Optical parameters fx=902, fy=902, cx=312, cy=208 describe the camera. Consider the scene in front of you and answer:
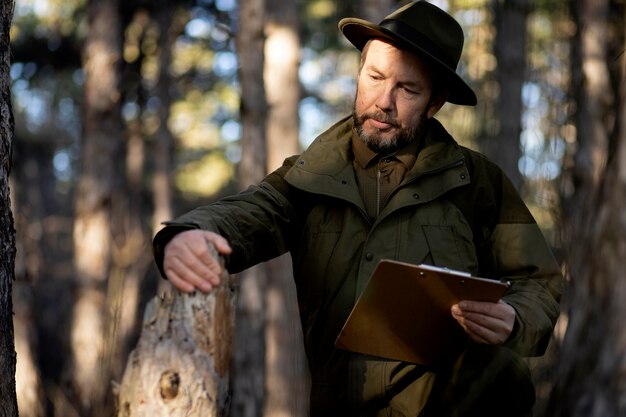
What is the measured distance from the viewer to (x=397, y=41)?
373 centimetres

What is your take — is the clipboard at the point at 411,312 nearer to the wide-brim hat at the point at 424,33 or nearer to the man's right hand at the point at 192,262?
the man's right hand at the point at 192,262

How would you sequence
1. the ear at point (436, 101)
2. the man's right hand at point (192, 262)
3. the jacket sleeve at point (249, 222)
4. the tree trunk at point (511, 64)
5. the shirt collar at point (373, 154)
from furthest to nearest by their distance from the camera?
the tree trunk at point (511, 64)
the ear at point (436, 101)
the shirt collar at point (373, 154)
the jacket sleeve at point (249, 222)
the man's right hand at point (192, 262)

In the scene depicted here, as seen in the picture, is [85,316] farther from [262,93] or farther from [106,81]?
[262,93]

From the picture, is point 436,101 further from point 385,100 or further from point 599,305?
point 599,305

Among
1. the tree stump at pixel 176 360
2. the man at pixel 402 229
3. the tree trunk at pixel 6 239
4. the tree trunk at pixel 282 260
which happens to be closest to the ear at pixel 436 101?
the man at pixel 402 229

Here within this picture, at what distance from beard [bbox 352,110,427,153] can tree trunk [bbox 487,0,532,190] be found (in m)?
7.57

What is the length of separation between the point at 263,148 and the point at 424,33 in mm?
5439

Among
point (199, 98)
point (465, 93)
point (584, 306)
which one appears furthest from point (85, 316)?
point (199, 98)

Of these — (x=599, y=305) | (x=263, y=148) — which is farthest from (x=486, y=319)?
(x=263, y=148)

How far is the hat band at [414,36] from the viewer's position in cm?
373

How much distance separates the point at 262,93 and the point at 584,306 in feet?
15.7

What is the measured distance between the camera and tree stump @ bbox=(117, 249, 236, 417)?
298 centimetres

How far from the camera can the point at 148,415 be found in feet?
9.75

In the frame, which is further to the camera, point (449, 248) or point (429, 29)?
point (429, 29)
